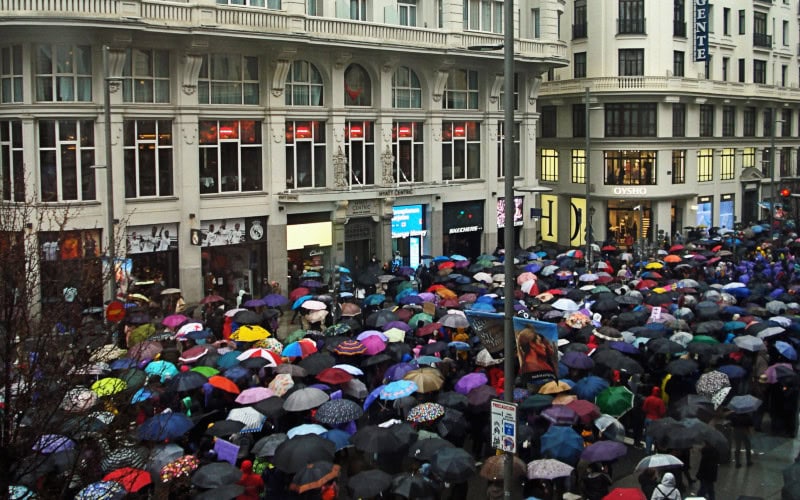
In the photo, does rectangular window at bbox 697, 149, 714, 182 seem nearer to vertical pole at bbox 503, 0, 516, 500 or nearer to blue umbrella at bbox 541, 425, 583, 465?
blue umbrella at bbox 541, 425, 583, 465

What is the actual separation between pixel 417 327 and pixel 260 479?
10520 mm

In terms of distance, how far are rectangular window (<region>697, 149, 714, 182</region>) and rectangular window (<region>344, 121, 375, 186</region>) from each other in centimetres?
2514

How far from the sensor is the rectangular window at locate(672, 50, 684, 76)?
5392 cm

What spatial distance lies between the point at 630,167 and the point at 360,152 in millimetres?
20607

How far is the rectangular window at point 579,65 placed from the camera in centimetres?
5472

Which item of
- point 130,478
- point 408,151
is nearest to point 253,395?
point 130,478

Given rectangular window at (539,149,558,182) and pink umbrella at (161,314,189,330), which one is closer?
pink umbrella at (161,314,189,330)

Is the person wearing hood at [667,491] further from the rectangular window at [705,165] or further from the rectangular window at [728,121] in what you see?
the rectangular window at [728,121]

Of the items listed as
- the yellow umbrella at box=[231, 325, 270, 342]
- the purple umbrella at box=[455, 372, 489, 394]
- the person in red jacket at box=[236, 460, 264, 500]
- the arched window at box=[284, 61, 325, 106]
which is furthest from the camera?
the arched window at box=[284, 61, 325, 106]

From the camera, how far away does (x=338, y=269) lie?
33188 mm

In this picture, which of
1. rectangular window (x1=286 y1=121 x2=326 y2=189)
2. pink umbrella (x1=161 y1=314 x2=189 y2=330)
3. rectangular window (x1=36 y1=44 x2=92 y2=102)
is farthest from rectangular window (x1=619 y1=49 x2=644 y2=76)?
pink umbrella (x1=161 y1=314 x2=189 y2=330)

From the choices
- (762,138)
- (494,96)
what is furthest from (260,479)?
(762,138)

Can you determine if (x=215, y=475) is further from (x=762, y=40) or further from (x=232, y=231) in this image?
Result: (x=762, y=40)

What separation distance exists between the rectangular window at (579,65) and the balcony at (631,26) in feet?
8.12
